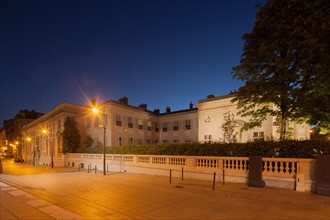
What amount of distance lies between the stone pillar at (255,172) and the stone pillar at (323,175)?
2.33 m

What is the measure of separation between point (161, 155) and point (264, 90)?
8.85m

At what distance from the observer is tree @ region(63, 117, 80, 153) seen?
1181 inches

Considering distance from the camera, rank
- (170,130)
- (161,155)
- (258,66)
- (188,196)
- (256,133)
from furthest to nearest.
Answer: (170,130) < (256,133) < (161,155) < (258,66) < (188,196)

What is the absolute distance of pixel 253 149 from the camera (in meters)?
11.3

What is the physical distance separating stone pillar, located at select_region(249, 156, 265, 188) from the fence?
Answer: 14.6 inches

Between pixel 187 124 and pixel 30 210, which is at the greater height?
pixel 187 124

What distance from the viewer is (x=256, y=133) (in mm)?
22094

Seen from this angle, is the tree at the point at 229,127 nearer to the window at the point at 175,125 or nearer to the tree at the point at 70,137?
the window at the point at 175,125

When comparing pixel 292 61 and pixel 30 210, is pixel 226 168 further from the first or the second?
pixel 30 210

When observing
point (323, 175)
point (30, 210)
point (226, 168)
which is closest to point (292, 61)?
point (323, 175)

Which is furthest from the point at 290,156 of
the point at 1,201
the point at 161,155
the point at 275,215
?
the point at 1,201

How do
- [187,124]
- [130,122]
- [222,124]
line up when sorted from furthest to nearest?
[187,124]
[130,122]
[222,124]

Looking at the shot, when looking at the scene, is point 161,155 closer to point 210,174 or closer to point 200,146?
point 200,146

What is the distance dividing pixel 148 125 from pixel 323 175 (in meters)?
29.9
